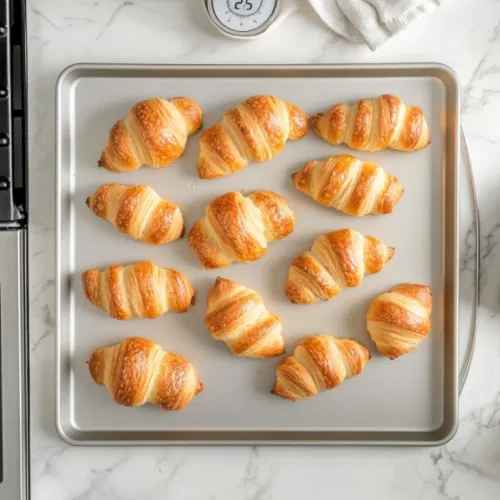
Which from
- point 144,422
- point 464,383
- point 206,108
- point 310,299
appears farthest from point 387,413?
point 206,108

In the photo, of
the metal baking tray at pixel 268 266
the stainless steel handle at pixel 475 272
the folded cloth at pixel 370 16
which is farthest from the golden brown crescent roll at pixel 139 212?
the stainless steel handle at pixel 475 272

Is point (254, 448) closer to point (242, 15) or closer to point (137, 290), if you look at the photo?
point (137, 290)

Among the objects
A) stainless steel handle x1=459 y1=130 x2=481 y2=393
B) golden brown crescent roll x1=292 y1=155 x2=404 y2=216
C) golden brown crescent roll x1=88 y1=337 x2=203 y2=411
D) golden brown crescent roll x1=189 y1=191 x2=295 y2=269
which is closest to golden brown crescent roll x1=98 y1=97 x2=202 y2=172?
golden brown crescent roll x1=189 y1=191 x2=295 y2=269

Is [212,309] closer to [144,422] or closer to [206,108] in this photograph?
[144,422]

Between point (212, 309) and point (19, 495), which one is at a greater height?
point (212, 309)

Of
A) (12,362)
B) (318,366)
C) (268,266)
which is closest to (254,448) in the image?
(318,366)

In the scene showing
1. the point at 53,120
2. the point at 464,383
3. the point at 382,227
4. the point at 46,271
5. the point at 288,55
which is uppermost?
the point at 288,55
